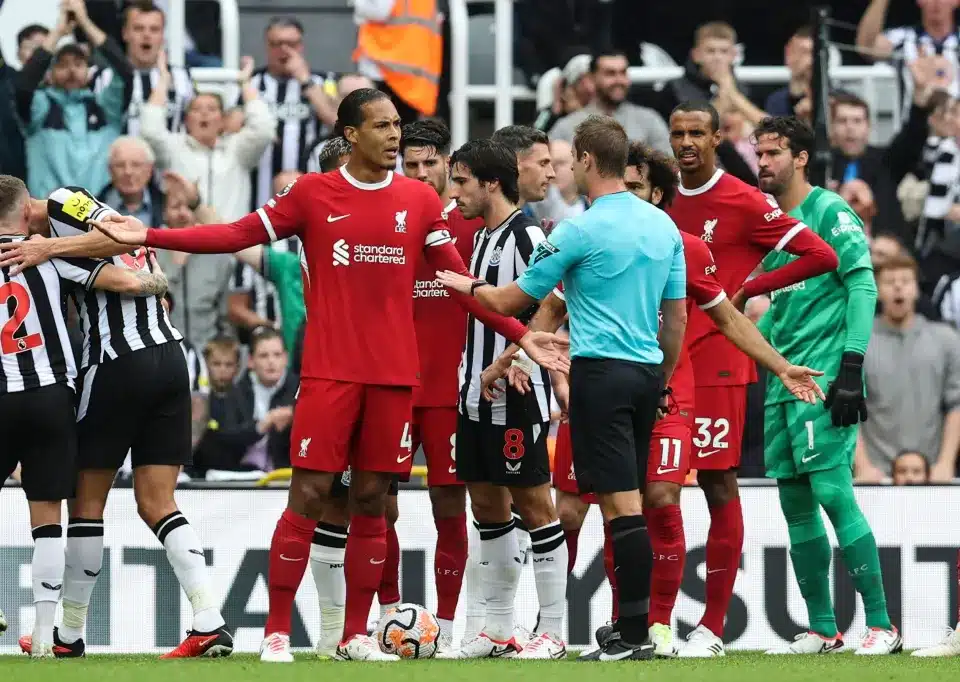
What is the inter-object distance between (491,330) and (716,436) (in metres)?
1.23

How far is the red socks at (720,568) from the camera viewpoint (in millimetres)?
8883

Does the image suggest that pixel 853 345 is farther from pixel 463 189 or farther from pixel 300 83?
pixel 300 83

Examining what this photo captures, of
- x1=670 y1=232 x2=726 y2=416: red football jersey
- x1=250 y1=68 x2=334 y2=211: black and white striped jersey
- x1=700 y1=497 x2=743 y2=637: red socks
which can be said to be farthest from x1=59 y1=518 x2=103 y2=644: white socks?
x1=250 y1=68 x2=334 y2=211: black and white striped jersey

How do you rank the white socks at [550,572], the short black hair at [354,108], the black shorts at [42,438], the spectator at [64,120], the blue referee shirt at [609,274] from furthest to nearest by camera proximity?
1. the spectator at [64,120]
2. the white socks at [550,572]
3. the black shorts at [42,438]
4. the short black hair at [354,108]
5. the blue referee shirt at [609,274]

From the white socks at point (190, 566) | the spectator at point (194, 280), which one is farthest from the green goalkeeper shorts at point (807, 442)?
the spectator at point (194, 280)

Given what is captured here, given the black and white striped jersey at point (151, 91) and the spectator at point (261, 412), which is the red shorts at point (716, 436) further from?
the black and white striped jersey at point (151, 91)

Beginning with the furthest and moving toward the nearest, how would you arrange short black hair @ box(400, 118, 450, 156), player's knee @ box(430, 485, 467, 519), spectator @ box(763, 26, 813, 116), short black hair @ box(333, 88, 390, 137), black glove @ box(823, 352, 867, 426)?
spectator @ box(763, 26, 813, 116)
short black hair @ box(400, 118, 450, 156)
player's knee @ box(430, 485, 467, 519)
black glove @ box(823, 352, 867, 426)
short black hair @ box(333, 88, 390, 137)

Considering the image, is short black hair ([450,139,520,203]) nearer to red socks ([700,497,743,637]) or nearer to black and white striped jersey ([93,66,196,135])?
red socks ([700,497,743,637])

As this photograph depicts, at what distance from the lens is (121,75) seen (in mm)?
12898

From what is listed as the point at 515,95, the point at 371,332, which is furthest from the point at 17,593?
the point at 515,95

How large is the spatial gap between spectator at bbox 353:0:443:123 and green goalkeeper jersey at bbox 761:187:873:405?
4683mm

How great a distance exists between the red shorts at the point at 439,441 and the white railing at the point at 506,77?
511 cm

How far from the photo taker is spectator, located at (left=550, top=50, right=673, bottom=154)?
12789 mm

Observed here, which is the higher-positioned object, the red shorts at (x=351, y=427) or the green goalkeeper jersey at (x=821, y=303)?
the green goalkeeper jersey at (x=821, y=303)
